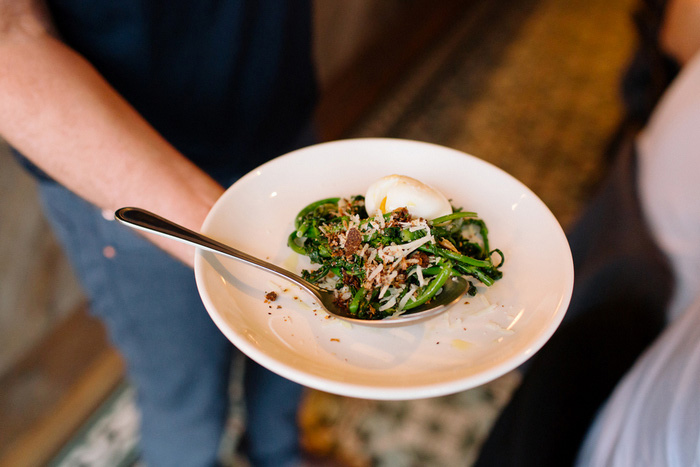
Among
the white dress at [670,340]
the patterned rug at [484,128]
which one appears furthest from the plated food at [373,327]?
the patterned rug at [484,128]

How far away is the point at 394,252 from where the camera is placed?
0.81 metres

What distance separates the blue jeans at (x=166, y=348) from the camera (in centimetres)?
127

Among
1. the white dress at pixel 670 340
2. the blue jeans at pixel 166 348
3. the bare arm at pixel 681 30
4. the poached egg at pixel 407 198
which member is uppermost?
the bare arm at pixel 681 30

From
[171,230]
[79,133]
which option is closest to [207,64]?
[79,133]

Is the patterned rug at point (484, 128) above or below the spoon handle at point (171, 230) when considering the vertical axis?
below

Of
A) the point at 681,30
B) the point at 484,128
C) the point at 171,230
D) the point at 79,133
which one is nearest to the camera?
the point at 171,230

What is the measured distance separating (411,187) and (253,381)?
4.10 feet

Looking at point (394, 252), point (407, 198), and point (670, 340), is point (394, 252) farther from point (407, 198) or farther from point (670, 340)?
point (670, 340)

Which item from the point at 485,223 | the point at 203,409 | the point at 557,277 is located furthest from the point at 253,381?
the point at 557,277

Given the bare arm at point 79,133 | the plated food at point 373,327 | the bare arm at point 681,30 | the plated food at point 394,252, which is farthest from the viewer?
the bare arm at point 681,30

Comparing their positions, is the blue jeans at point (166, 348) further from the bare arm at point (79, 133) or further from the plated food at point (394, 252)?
the plated food at point (394, 252)

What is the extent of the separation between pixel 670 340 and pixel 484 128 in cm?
224

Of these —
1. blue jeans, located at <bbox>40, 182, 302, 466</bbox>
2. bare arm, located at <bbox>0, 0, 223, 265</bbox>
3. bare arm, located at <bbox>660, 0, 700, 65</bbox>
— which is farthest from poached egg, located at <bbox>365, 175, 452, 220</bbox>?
bare arm, located at <bbox>660, 0, 700, 65</bbox>

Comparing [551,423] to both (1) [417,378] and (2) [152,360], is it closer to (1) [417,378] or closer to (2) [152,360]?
(1) [417,378]
